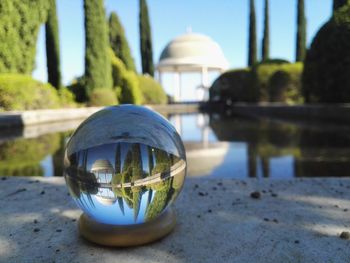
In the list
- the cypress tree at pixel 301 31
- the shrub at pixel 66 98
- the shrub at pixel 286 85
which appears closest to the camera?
the shrub at pixel 66 98

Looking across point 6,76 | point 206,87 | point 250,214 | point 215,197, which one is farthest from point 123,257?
point 206,87

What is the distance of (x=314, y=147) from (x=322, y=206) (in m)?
4.20

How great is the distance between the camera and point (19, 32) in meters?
11.0

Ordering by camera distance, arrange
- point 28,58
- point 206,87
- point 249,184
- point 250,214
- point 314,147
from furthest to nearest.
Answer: point 206,87 < point 28,58 < point 314,147 < point 249,184 < point 250,214

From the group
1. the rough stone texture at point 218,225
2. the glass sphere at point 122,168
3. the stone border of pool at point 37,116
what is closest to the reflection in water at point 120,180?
the glass sphere at point 122,168

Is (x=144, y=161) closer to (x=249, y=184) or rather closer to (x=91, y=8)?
(x=249, y=184)

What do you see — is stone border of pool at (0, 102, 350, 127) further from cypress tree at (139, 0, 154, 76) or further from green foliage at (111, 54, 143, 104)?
cypress tree at (139, 0, 154, 76)

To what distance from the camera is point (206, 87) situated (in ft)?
127

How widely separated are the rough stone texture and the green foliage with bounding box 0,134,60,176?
1.35 metres

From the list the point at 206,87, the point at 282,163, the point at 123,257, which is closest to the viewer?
the point at 123,257

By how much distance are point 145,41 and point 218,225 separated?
1348 inches

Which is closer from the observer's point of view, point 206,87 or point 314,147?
point 314,147

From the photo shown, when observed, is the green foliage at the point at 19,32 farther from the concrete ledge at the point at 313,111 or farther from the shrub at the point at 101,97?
the concrete ledge at the point at 313,111

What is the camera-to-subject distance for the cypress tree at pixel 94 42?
1952 cm
